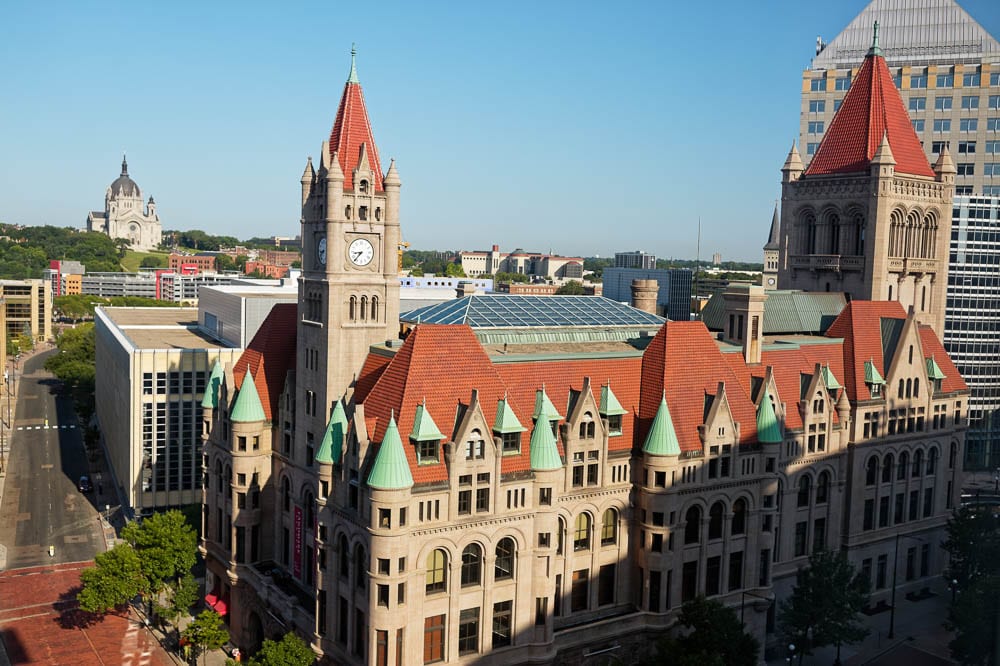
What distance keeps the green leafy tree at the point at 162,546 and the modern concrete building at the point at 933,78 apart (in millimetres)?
87164

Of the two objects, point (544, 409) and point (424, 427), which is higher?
point (544, 409)

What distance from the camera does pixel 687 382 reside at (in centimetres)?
7406

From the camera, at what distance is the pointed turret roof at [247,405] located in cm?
A: 8012

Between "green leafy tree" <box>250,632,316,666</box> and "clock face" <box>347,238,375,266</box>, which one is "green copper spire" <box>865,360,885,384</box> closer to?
"clock face" <box>347,238,375,266</box>

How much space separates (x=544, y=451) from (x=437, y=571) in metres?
11.0

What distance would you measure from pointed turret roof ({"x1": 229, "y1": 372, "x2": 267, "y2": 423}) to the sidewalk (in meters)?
49.2

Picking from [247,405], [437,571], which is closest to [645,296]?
[247,405]

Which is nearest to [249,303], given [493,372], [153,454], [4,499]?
[153,454]

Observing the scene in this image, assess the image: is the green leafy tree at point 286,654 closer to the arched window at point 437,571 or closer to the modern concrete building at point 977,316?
the arched window at point 437,571

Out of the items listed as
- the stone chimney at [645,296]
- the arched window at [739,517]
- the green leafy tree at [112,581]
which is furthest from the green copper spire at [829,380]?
the green leafy tree at [112,581]

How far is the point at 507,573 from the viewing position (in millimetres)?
64562

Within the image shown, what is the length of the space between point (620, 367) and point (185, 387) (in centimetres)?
6122

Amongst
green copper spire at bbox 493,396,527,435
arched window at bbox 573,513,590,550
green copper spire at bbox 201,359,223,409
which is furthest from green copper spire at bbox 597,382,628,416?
green copper spire at bbox 201,359,223,409

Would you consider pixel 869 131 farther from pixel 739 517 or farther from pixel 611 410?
pixel 611 410
